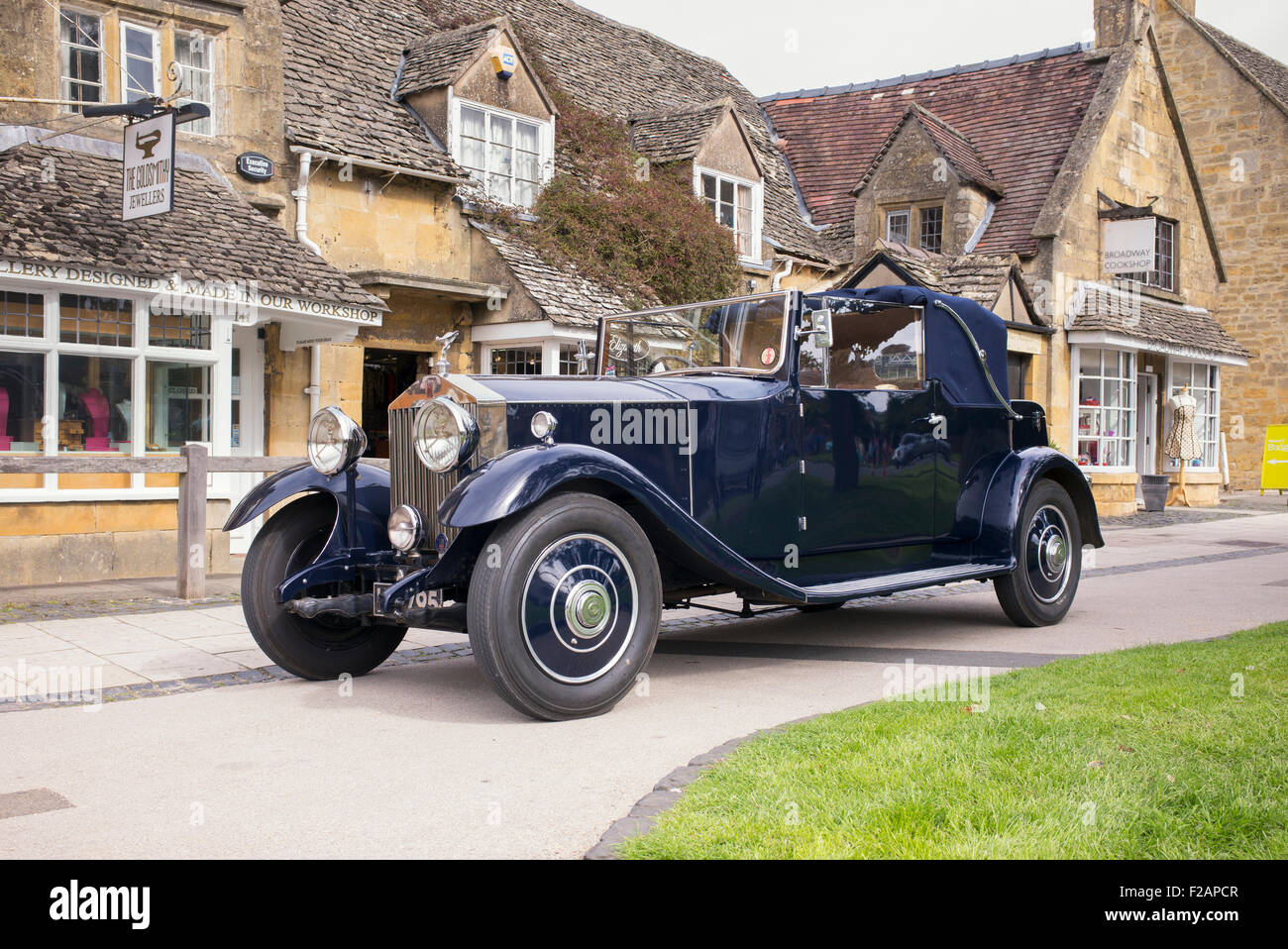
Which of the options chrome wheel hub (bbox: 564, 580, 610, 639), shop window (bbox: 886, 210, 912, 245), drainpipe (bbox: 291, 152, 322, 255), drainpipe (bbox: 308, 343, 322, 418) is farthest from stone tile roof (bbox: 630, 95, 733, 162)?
chrome wheel hub (bbox: 564, 580, 610, 639)

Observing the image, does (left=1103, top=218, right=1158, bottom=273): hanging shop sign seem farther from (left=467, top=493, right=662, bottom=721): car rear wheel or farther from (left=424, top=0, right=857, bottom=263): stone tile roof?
(left=467, top=493, right=662, bottom=721): car rear wheel

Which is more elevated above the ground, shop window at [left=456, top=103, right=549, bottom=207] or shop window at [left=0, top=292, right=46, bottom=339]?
shop window at [left=456, top=103, right=549, bottom=207]

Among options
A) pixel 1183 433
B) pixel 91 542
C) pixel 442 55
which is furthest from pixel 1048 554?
pixel 1183 433

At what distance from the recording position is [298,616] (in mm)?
6047

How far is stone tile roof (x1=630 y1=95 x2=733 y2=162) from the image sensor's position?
17719 mm

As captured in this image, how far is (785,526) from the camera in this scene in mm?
6496

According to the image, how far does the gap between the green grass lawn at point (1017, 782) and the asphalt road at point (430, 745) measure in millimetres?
458

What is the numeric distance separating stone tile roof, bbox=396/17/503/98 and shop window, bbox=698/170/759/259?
403 centimetres

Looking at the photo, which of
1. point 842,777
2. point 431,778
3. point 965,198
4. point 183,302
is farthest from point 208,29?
point 965,198

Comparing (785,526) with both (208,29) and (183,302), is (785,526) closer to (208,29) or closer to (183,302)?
(183,302)

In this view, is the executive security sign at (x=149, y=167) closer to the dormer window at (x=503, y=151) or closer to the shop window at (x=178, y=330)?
the shop window at (x=178, y=330)

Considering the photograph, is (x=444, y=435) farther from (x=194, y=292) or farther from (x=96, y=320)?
(x=96, y=320)

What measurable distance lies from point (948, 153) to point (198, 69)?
12787mm
